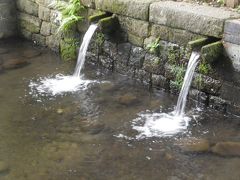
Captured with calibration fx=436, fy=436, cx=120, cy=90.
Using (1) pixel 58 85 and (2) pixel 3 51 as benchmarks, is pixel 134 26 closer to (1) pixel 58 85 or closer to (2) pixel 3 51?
(1) pixel 58 85

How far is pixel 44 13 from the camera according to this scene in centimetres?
899

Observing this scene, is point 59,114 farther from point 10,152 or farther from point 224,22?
point 224,22

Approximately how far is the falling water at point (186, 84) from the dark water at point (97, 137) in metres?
0.17

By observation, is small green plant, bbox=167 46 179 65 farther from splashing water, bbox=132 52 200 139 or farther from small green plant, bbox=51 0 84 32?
small green plant, bbox=51 0 84 32

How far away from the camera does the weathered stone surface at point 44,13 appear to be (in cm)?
890

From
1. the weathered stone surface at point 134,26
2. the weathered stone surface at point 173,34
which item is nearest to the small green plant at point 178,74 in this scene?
the weathered stone surface at point 173,34

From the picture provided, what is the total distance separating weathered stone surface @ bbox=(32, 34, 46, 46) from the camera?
9.27 meters

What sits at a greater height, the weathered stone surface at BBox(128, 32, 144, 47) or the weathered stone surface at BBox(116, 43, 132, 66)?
the weathered stone surface at BBox(128, 32, 144, 47)

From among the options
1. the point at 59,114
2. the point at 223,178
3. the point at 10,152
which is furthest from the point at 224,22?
the point at 10,152

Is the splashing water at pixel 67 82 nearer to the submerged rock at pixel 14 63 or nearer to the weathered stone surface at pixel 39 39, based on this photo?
the submerged rock at pixel 14 63

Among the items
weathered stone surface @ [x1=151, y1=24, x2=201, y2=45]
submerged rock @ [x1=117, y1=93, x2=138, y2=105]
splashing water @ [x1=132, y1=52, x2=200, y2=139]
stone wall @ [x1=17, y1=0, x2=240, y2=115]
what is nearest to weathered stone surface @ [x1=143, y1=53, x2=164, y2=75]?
stone wall @ [x1=17, y1=0, x2=240, y2=115]

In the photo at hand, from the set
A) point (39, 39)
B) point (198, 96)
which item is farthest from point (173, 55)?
point (39, 39)

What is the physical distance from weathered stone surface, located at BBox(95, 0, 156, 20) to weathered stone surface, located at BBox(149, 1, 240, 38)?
0.48 ft

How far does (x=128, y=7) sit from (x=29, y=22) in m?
3.35
